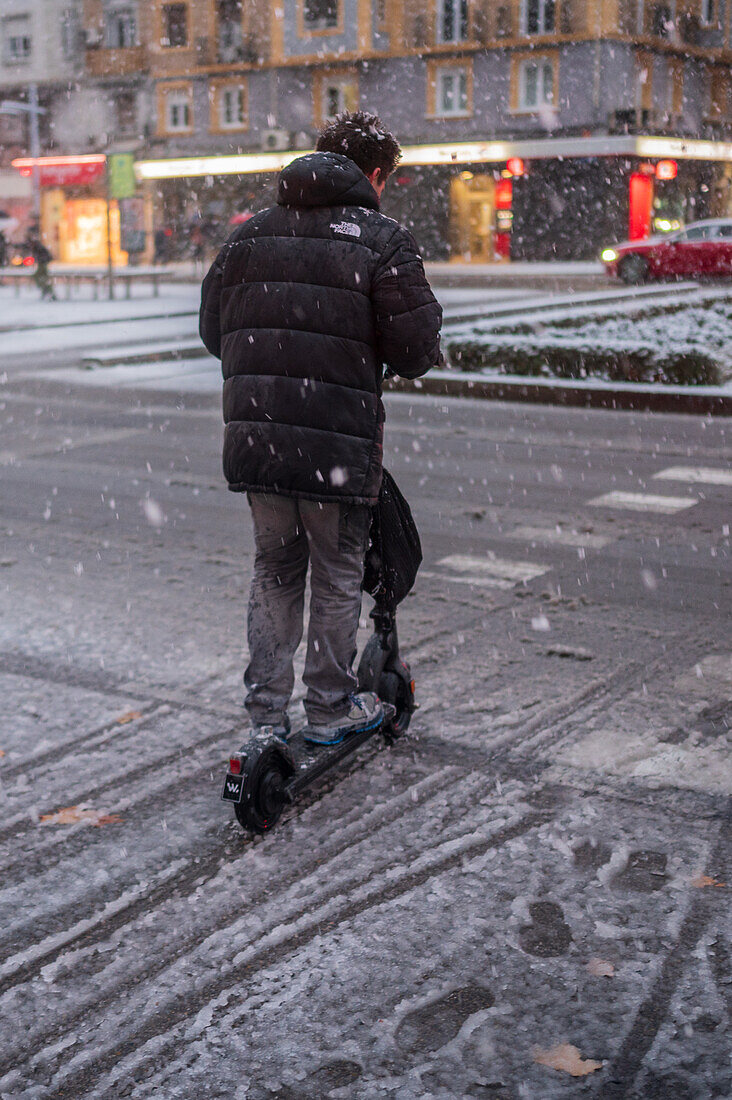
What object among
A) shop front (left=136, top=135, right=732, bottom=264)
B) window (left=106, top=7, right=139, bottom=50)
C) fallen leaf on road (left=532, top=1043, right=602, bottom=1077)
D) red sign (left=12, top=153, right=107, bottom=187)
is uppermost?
window (left=106, top=7, right=139, bottom=50)

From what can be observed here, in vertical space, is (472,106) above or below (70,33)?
below

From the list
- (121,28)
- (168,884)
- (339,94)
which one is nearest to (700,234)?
(339,94)

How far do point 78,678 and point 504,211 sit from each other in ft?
136

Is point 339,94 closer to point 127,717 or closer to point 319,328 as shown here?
point 127,717

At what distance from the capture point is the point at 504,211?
1748 inches

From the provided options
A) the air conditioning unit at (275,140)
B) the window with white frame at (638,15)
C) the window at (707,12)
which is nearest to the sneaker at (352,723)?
the window with white frame at (638,15)

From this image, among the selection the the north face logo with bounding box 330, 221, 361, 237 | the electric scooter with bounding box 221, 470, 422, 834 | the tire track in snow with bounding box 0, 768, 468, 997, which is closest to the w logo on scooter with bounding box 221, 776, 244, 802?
the electric scooter with bounding box 221, 470, 422, 834

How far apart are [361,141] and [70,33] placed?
57594 mm

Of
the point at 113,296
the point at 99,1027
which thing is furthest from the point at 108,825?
the point at 113,296

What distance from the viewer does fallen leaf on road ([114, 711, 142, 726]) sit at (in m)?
4.65

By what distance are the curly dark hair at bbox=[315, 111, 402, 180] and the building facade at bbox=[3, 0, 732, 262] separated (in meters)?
39.9

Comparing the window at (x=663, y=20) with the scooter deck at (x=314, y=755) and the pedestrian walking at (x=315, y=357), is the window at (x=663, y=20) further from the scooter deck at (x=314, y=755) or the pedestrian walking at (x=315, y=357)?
the scooter deck at (x=314, y=755)

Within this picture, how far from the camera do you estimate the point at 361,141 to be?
12.5 feet

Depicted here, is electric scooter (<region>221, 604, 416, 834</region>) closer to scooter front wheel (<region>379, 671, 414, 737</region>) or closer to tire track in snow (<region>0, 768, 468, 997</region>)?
scooter front wheel (<region>379, 671, 414, 737</region>)
